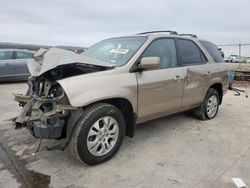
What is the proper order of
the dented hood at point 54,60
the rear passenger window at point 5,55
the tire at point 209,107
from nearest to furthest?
the dented hood at point 54,60
the tire at point 209,107
the rear passenger window at point 5,55

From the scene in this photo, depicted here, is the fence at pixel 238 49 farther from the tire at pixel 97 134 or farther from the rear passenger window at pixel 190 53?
the tire at pixel 97 134

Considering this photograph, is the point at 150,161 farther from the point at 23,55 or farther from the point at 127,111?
the point at 23,55

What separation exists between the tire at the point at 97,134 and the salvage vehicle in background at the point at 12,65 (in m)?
7.09

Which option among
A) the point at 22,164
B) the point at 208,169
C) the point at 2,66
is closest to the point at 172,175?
the point at 208,169

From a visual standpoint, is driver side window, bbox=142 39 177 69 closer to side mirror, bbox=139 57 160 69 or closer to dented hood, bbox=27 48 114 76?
side mirror, bbox=139 57 160 69

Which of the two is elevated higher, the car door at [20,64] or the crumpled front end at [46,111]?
the car door at [20,64]

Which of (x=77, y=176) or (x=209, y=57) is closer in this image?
(x=77, y=176)

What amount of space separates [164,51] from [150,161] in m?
1.78

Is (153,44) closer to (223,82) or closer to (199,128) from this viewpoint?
(199,128)

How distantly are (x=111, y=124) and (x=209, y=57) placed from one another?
111 inches

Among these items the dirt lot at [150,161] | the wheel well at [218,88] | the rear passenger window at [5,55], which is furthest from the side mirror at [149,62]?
the rear passenger window at [5,55]

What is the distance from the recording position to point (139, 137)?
14.3 feet

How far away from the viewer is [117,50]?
13.3ft

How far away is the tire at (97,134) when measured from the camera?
10.1 feet
